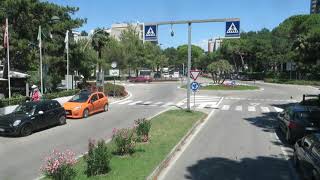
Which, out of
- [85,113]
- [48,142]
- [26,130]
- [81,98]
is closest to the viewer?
[48,142]

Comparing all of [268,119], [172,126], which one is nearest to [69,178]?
[172,126]

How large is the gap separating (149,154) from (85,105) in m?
13.2

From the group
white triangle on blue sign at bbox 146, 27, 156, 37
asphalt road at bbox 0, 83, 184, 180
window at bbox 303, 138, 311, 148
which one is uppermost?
white triangle on blue sign at bbox 146, 27, 156, 37

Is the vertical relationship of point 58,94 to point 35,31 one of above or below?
below

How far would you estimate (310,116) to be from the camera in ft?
55.9

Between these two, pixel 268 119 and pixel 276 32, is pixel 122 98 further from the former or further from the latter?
pixel 276 32

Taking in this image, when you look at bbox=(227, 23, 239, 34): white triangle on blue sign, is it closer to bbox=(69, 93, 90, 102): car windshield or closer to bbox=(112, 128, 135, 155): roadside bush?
bbox=(69, 93, 90, 102): car windshield

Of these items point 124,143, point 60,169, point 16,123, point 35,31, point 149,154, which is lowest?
point 149,154

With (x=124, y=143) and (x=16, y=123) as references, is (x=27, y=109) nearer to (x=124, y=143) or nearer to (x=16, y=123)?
(x=16, y=123)

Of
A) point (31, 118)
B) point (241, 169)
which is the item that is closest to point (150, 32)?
point (31, 118)

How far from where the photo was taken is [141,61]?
8975 centimetres

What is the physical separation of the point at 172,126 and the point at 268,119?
27.2ft

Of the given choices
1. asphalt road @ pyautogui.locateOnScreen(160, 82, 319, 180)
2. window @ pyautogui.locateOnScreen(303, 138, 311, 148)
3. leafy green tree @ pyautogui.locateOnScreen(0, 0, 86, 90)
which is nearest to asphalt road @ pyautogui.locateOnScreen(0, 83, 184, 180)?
asphalt road @ pyautogui.locateOnScreen(160, 82, 319, 180)

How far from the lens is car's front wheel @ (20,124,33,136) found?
18.9 meters
